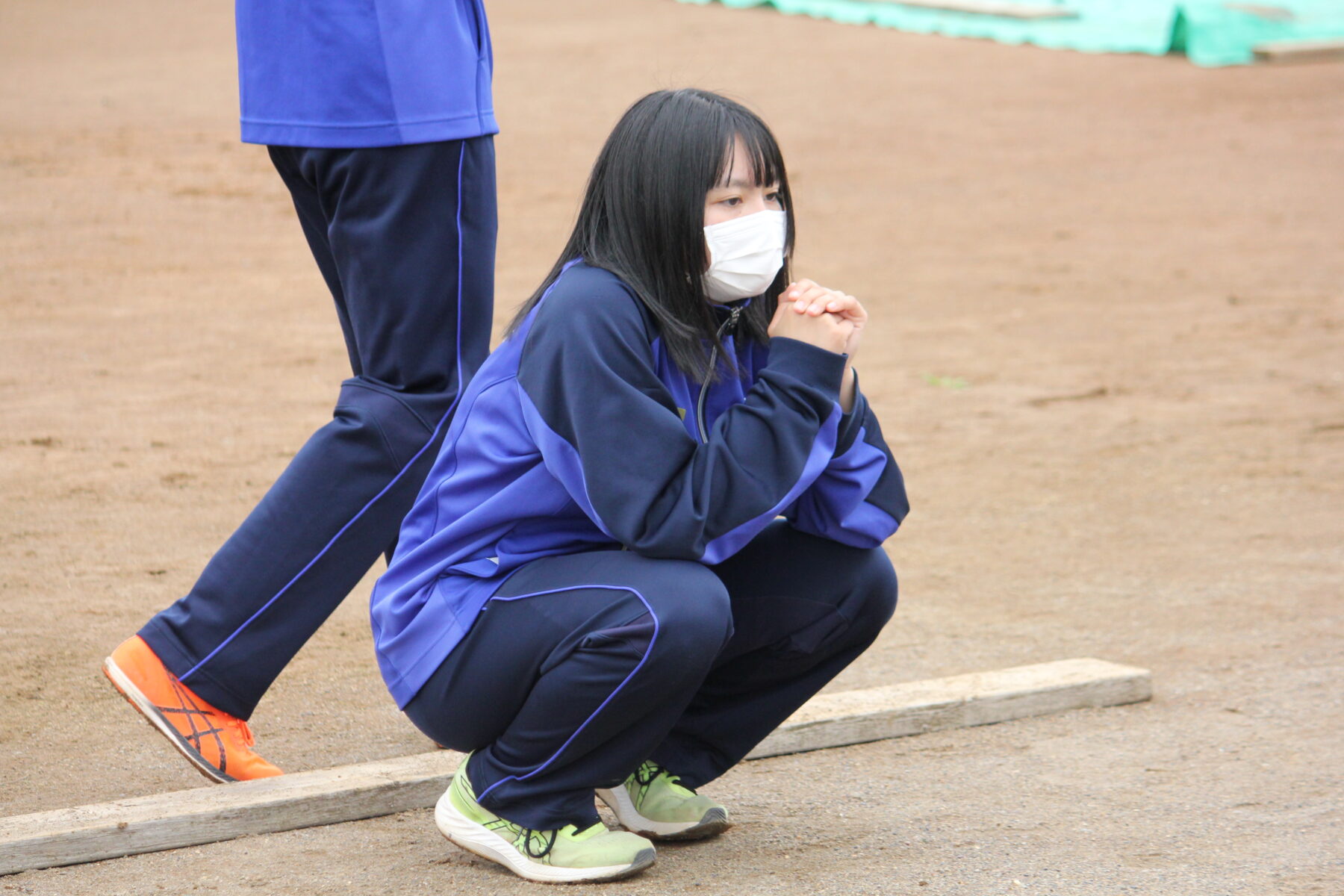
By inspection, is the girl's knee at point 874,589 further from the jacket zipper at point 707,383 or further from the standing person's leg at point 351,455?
the standing person's leg at point 351,455

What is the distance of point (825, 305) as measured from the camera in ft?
7.24

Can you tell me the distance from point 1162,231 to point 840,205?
74.7 inches

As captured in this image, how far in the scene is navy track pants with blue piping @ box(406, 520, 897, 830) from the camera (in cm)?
Answer: 213

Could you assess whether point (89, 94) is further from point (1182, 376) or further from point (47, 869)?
point (47, 869)

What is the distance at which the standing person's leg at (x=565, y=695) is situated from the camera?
83.7 inches

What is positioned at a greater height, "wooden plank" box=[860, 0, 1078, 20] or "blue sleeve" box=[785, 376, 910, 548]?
"wooden plank" box=[860, 0, 1078, 20]

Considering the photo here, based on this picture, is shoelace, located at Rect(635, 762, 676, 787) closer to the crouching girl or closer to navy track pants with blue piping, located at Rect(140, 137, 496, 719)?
the crouching girl

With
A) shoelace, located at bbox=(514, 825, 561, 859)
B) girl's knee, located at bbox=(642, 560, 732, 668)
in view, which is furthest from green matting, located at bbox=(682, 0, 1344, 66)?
shoelace, located at bbox=(514, 825, 561, 859)

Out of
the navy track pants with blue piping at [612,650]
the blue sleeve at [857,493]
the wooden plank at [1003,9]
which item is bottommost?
the navy track pants with blue piping at [612,650]

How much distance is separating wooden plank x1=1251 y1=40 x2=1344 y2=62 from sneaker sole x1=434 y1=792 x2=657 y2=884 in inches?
535

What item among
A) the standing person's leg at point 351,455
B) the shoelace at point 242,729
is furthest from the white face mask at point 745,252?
the shoelace at point 242,729

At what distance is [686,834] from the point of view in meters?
2.46

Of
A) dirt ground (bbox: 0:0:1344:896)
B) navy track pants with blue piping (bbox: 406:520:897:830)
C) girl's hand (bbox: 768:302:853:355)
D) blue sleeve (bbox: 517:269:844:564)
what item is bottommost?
dirt ground (bbox: 0:0:1344:896)

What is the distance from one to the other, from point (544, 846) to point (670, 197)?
967 mm
